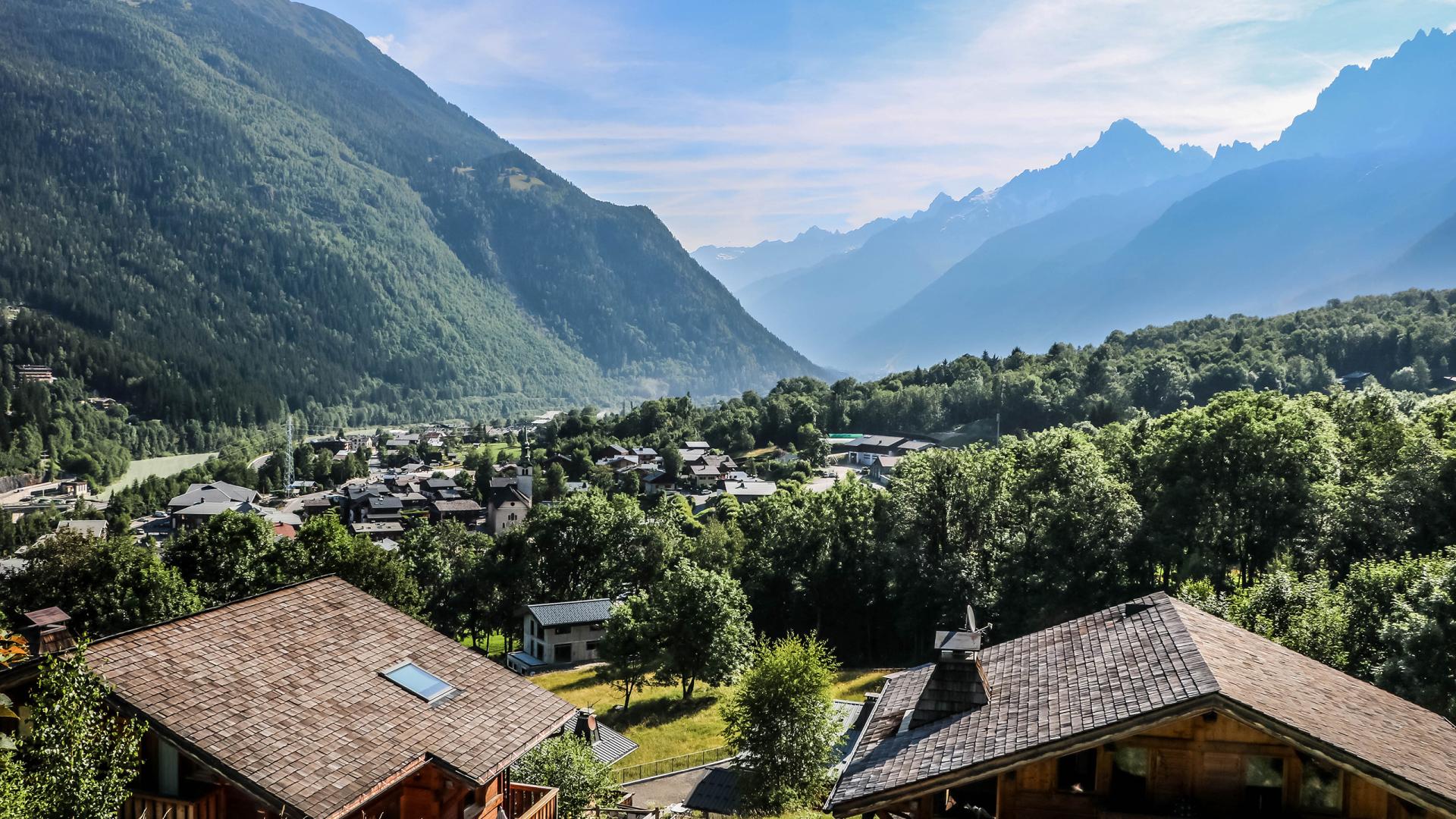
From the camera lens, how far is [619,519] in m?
63.4

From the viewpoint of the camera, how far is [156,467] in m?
174

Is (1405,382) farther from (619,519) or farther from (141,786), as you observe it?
(141,786)

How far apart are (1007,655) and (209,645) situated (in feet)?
45.0

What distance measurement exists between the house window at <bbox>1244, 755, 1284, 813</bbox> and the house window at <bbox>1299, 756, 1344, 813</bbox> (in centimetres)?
25

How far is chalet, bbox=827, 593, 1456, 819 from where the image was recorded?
1145cm

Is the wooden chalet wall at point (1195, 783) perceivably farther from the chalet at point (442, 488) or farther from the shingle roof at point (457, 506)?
the chalet at point (442, 488)

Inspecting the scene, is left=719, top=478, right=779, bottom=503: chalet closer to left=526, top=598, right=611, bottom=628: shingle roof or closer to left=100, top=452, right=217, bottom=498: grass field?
left=526, top=598, right=611, bottom=628: shingle roof

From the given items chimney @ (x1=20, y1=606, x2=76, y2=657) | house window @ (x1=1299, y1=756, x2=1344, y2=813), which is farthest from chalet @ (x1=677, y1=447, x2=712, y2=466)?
house window @ (x1=1299, y1=756, x2=1344, y2=813)

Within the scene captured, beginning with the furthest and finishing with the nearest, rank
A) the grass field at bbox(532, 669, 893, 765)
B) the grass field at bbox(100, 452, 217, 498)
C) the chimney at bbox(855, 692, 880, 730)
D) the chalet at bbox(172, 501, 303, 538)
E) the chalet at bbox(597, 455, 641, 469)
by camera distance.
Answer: the grass field at bbox(100, 452, 217, 498)
the chalet at bbox(597, 455, 641, 469)
the chalet at bbox(172, 501, 303, 538)
the grass field at bbox(532, 669, 893, 765)
the chimney at bbox(855, 692, 880, 730)

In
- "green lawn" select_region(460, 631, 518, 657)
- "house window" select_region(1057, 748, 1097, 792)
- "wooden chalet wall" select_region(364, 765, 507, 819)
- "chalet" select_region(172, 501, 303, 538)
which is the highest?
"house window" select_region(1057, 748, 1097, 792)

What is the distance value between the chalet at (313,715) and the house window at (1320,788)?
11.2 meters

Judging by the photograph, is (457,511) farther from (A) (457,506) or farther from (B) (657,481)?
(B) (657,481)

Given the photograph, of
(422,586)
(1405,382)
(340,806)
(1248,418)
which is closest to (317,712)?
(340,806)

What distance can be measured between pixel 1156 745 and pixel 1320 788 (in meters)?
2.04
